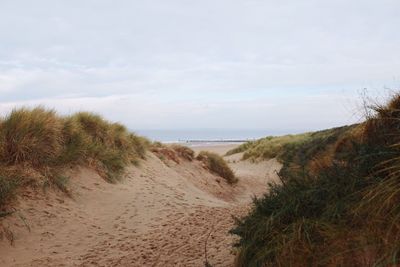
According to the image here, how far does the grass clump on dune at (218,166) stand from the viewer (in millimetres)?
17719

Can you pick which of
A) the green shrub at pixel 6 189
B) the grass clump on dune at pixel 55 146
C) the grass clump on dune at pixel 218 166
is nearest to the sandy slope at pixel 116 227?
the green shrub at pixel 6 189

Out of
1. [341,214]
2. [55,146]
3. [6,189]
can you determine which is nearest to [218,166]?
[55,146]

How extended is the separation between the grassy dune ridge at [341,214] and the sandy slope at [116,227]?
1.03 metres

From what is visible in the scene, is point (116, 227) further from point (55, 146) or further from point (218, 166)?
point (218, 166)

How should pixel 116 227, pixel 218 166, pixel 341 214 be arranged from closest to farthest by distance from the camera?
pixel 341 214 → pixel 116 227 → pixel 218 166

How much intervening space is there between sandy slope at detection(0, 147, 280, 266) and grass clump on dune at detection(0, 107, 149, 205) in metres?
0.45

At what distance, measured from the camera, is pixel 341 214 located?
13.9 ft

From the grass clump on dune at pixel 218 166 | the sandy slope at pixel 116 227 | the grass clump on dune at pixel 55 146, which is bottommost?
the sandy slope at pixel 116 227

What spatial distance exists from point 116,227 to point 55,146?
3.07 m

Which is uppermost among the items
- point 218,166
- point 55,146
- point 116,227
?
point 55,146

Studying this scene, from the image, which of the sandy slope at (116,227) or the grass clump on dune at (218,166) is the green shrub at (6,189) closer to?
the sandy slope at (116,227)

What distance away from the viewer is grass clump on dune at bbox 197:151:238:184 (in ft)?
58.1

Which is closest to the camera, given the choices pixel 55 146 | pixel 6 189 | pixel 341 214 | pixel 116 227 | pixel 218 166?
pixel 341 214

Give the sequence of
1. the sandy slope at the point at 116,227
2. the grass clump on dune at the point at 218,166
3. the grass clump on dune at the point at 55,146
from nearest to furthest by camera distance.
→ the sandy slope at the point at 116,227 → the grass clump on dune at the point at 55,146 → the grass clump on dune at the point at 218,166
